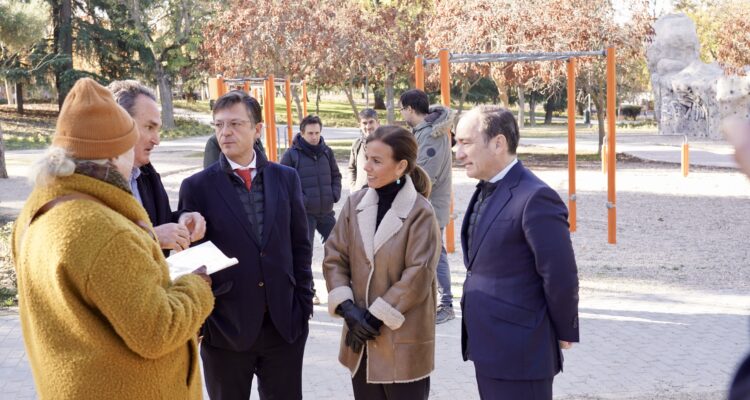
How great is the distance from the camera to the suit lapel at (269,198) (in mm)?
3744

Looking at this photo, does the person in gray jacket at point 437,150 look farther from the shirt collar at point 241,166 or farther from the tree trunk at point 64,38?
the tree trunk at point 64,38

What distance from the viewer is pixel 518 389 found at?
11.3 ft

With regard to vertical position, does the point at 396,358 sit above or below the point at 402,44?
below

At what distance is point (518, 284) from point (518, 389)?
1.48ft

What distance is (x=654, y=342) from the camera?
6.45 m

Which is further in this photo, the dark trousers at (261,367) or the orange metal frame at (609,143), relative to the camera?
the orange metal frame at (609,143)

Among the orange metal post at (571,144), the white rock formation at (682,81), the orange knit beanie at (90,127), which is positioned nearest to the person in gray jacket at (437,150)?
the orange metal post at (571,144)

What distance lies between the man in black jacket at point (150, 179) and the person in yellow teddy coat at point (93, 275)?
71 centimetres

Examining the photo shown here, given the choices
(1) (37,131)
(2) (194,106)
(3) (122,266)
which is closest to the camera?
(3) (122,266)

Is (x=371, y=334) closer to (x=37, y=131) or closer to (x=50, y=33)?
(x=37, y=131)

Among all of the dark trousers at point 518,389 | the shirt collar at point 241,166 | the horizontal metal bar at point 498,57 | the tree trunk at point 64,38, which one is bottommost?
the dark trousers at point 518,389

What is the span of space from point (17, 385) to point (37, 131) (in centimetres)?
3474

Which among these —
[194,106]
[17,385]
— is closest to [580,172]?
[17,385]

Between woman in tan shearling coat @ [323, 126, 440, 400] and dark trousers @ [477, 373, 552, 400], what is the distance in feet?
1.23
